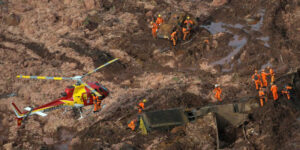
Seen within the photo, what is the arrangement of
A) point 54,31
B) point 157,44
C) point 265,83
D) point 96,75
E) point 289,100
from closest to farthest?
point 289,100 → point 265,83 → point 96,75 → point 157,44 → point 54,31

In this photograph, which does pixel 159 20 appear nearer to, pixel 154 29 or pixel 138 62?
pixel 154 29

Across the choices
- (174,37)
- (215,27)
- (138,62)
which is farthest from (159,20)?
(215,27)

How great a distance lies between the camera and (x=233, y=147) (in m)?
12.1

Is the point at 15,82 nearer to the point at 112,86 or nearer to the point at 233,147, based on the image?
the point at 112,86

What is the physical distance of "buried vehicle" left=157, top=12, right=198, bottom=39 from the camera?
2073 centimetres

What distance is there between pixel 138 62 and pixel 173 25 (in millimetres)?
3468

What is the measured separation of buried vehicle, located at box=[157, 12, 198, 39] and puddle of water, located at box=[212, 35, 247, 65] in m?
3.03

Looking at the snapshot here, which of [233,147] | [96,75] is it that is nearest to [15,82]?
[96,75]

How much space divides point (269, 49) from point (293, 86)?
4.66 metres

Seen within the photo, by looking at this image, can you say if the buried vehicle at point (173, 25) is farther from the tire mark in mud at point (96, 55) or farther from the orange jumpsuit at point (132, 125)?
the orange jumpsuit at point (132, 125)

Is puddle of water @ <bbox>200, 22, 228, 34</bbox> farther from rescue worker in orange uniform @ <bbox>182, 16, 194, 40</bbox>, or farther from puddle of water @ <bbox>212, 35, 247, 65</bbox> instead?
puddle of water @ <bbox>212, 35, 247, 65</bbox>

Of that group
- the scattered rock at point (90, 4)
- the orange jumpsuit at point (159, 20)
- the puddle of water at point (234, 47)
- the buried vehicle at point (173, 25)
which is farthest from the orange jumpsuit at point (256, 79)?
the scattered rock at point (90, 4)

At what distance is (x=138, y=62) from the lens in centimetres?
1989

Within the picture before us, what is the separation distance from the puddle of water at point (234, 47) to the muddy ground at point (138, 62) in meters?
Result: 0.06
